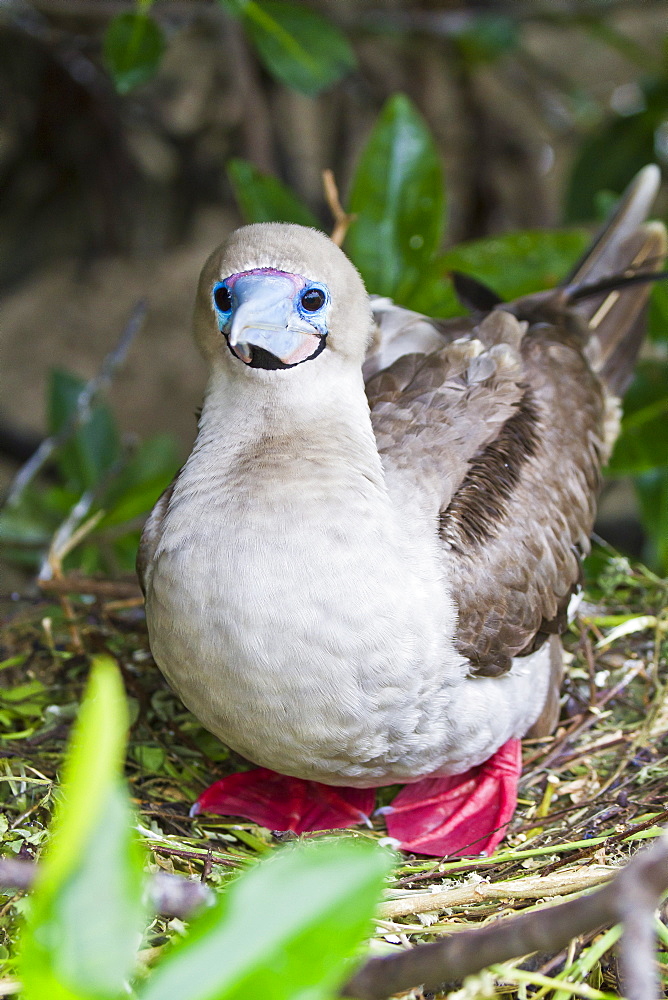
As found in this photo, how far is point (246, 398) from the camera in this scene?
2.05 metres

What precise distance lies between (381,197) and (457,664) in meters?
1.89

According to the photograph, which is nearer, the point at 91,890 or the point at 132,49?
the point at 91,890

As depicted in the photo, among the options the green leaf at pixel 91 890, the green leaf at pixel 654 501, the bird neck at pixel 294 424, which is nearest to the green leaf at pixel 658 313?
the green leaf at pixel 654 501

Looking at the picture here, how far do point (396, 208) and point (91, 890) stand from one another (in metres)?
2.89

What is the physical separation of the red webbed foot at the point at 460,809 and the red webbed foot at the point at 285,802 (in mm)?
99

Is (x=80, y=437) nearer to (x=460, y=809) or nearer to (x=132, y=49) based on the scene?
(x=132, y=49)

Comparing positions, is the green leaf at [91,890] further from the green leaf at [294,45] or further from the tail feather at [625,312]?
the green leaf at [294,45]

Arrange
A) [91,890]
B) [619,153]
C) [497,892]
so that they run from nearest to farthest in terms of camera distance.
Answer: [91,890]
[497,892]
[619,153]

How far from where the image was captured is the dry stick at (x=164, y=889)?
97cm

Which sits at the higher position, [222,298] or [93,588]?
[222,298]

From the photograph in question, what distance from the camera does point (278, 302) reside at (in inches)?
73.5

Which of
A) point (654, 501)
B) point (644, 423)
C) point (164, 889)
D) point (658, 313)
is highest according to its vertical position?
point (164, 889)

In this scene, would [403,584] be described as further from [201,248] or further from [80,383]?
[201,248]

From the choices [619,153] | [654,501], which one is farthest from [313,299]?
[619,153]
